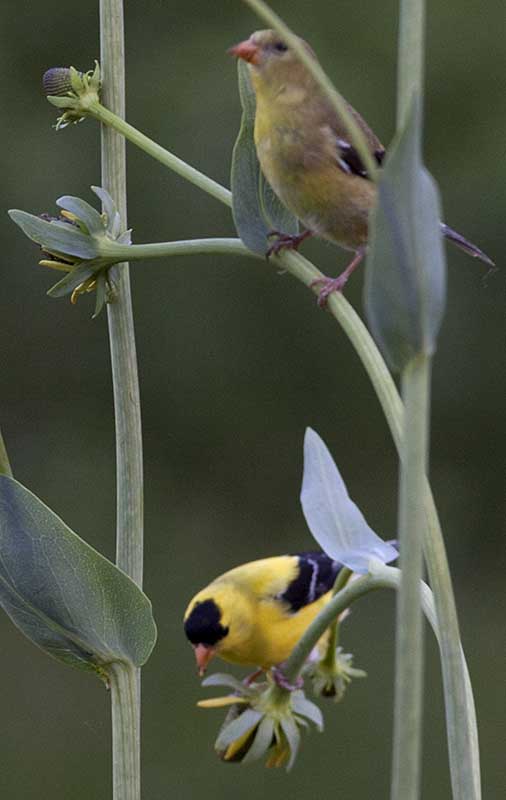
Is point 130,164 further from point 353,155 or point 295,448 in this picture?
point 353,155

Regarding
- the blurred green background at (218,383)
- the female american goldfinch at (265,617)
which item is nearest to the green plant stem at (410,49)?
the female american goldfinch at (265,617)

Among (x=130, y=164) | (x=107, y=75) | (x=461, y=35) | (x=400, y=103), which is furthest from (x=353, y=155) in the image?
(x=461, y=35)

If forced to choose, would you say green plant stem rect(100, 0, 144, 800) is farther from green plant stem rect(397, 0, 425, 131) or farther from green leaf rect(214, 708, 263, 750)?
green plant stem rect(397, 0, 425, 131)

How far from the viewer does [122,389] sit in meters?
0.42

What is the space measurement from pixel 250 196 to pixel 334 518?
11 centimetres

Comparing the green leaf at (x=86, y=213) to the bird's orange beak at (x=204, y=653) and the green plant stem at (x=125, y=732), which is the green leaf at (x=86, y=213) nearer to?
the green plant stem at (x=125, y=732)

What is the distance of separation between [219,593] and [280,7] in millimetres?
1878

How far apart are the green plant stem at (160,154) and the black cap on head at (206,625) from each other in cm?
85

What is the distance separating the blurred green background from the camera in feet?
8.50

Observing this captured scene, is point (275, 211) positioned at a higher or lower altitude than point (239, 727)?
higher

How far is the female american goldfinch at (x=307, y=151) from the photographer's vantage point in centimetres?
51

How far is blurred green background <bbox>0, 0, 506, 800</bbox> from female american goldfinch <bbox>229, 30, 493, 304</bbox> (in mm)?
1882

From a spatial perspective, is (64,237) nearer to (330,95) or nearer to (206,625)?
(330,95)

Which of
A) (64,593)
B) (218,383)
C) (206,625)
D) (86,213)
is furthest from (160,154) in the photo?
(218,383)
